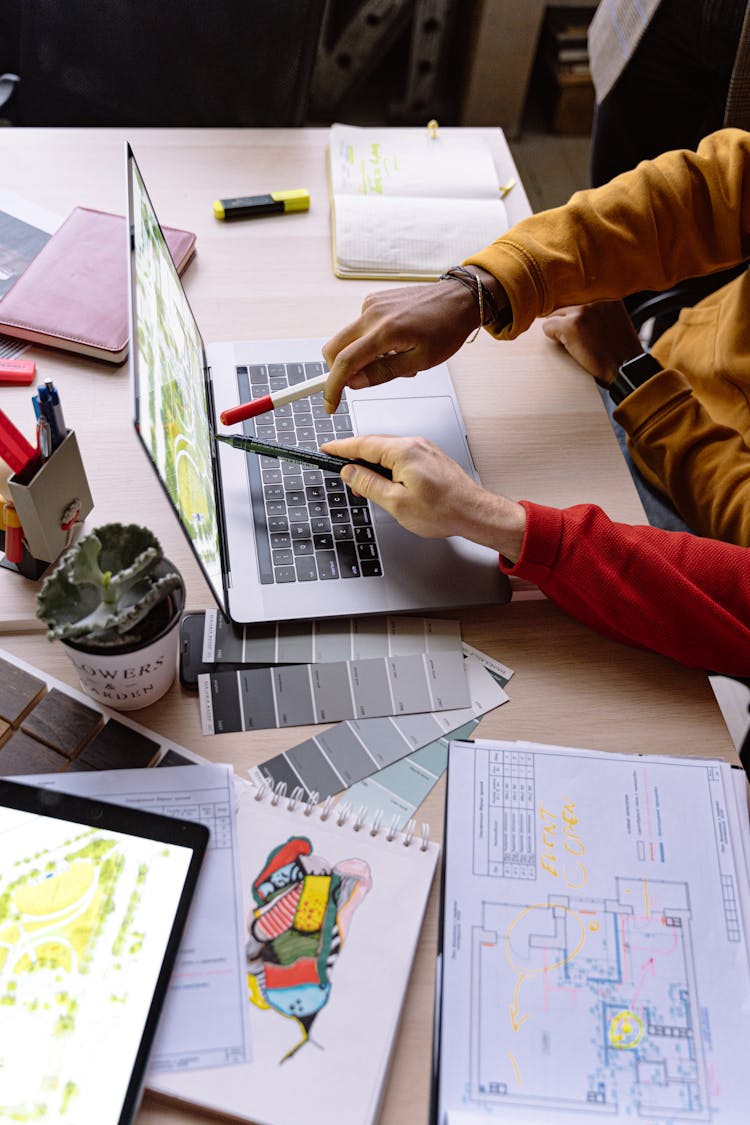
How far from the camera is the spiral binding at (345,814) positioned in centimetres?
72

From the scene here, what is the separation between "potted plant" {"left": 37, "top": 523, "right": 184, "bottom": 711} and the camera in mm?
676

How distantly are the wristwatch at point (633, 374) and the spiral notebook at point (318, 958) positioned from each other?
0.62 m

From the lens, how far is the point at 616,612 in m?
0.85

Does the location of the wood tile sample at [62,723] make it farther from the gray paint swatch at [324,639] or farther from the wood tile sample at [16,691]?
the gray paint swatch at [324,639]

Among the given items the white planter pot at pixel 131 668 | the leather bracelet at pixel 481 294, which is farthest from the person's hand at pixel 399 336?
the white planter pot at pixel 131 668

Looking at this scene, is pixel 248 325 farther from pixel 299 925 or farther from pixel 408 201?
pixel 299 925

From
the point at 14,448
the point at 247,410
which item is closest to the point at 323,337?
the point at 247,410

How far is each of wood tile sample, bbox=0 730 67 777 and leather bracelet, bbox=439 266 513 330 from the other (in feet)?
2.20

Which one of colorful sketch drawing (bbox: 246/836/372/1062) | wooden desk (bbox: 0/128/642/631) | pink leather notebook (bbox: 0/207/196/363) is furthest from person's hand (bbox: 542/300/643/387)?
colorful sketch drawing (bbox: 246/836/372/1062)

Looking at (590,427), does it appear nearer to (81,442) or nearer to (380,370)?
(380,370)

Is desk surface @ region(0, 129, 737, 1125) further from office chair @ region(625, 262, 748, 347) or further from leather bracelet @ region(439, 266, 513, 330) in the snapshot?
office chair @ region(625, 262, 748, 347)

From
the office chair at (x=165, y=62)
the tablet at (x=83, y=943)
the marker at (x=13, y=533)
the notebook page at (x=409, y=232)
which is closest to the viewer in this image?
the tablet at (x=83, y=943)

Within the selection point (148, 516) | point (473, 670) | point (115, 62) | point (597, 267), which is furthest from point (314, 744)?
point (115, 62)

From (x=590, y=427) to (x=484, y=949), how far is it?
619 mm
